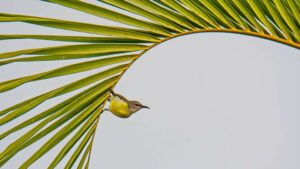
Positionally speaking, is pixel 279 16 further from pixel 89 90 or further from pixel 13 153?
pixel 13 153

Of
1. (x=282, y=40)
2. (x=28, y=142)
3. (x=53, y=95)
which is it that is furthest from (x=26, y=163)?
(x=282, y=40)

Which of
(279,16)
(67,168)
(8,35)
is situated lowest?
(67,168)

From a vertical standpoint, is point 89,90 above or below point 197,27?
below
